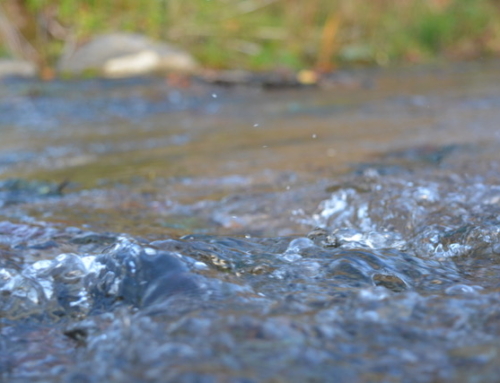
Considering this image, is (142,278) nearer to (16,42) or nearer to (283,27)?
(16,42)

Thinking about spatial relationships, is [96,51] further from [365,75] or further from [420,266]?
[420,266]

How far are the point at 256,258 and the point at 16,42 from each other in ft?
31.6

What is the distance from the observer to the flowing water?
1.21 m

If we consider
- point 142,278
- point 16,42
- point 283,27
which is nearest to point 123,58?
point 16,42

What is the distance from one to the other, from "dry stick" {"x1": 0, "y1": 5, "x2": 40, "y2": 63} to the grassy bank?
167mm

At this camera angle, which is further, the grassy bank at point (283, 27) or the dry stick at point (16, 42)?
the grassy bank at point (283, 27)

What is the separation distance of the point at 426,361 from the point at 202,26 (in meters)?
11.2

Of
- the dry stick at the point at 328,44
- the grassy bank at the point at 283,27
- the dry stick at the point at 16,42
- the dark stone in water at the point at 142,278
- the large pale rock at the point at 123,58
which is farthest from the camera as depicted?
the dry stick at the point at 328,44

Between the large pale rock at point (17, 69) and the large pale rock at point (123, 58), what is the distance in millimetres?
446

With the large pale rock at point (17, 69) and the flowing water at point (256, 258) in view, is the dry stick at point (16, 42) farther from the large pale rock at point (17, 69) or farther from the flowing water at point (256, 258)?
the flowing water at point (256, 258)

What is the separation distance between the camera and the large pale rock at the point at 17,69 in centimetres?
945

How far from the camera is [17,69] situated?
382 inches

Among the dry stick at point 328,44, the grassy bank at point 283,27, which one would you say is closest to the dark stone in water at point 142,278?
the grassy bank at point 283,27

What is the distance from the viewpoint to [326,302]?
1493 millimetres
